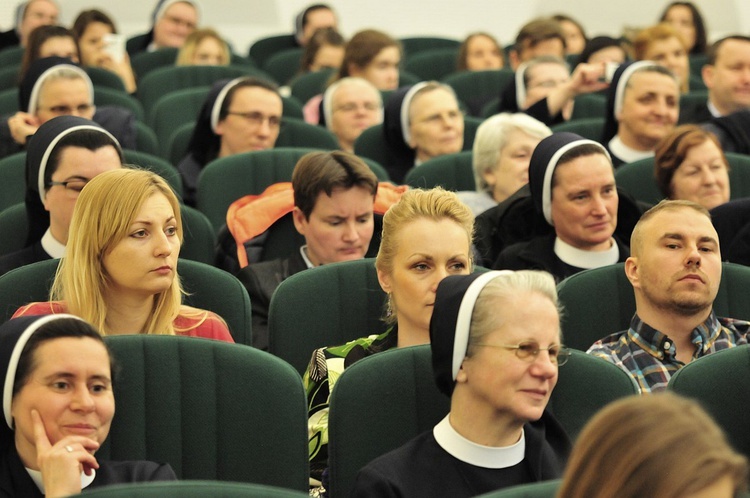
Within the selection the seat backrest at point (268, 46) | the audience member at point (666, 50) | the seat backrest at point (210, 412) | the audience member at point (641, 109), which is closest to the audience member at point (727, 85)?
the audience member at point (641, 109)

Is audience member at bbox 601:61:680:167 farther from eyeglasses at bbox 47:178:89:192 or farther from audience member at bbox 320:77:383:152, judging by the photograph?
eyeglasses at bbox 47:178:89:192

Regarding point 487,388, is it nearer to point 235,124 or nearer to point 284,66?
point 235,124

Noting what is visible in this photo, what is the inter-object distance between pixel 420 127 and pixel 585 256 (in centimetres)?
150

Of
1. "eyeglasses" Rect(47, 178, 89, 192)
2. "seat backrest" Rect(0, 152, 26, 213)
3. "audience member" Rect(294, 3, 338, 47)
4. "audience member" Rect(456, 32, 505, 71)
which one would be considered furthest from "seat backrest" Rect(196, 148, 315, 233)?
"audience member" Rect(294, 3, 338, 47)

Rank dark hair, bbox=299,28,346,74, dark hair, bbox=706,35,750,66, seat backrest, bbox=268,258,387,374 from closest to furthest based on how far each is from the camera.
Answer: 1. seat backrest, bbox=268,258,387,374
2. dark hair, bbox=706,35,750,66
3. dark hair, bbox=299,28,346,74

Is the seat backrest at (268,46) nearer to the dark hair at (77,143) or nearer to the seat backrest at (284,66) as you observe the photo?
the seat backrest at (284,66)

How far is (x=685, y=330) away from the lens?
125 inches

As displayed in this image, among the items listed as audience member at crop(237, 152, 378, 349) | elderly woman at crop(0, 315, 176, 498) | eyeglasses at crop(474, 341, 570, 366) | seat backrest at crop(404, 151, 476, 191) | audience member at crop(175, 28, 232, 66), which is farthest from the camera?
audience member at crop(175, 28, 232, 66)

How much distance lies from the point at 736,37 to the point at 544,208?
2.36 m

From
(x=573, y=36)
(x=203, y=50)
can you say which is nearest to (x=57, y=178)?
(x=203, y=50)

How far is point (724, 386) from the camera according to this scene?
2725 mm

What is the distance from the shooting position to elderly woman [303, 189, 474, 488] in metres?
3.01

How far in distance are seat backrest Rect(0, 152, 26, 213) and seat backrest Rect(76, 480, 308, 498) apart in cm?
266

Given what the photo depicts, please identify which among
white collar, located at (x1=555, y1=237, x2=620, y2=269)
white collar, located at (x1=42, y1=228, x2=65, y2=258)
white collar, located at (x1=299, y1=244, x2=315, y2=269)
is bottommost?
white collar, located at (x1=555, y1=237, x2=620, y2=269)
